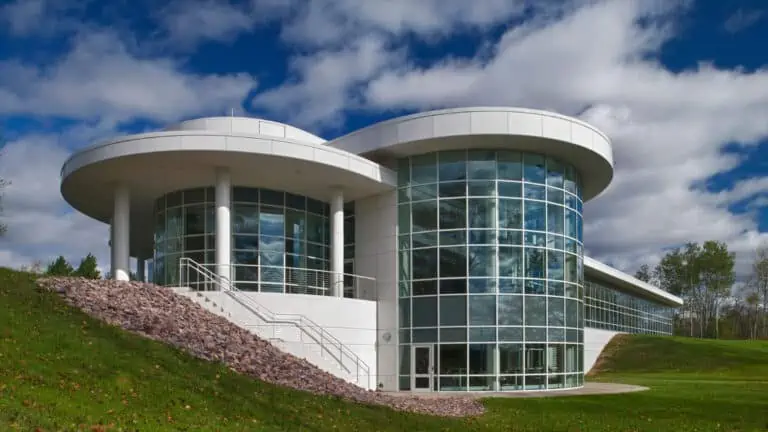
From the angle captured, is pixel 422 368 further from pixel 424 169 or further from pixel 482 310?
pixel 424 169

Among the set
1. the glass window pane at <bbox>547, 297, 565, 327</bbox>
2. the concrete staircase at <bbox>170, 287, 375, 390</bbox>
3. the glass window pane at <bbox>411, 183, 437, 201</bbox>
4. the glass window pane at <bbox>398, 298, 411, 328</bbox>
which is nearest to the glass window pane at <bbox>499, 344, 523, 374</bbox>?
the glass window pane at <bbox>547, 297, 565, 327</bbox>

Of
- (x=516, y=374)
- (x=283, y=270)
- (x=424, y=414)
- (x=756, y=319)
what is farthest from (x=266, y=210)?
(x=756, y=319)

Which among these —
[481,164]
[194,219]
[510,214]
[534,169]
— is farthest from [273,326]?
[534,169]

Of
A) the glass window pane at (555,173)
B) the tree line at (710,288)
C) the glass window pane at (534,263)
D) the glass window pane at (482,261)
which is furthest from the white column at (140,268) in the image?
the tree line at (710,288)

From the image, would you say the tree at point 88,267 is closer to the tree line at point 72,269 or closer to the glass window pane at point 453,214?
the tree line at point 72,269

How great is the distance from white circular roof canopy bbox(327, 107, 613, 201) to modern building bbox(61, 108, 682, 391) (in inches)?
2.3

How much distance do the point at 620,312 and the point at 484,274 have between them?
3554cm

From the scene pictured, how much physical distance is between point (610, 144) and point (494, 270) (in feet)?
25.1

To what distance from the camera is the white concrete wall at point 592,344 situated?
47.2 metres

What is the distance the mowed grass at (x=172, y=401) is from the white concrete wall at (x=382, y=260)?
7130mm

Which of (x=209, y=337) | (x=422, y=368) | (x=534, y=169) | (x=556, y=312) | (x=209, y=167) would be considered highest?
(x=534, y=169)

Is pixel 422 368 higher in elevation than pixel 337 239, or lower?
lower

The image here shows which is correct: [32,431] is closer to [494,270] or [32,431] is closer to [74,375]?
[74,375]

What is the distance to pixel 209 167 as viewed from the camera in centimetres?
2722
